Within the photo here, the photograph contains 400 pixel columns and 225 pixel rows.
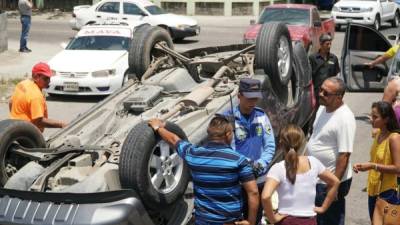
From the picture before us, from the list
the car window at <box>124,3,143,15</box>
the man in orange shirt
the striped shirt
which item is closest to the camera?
the striped shirt

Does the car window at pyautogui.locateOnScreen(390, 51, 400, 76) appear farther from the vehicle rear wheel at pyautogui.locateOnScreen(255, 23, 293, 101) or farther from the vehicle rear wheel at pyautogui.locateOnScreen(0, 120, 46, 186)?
the vehicle rear wheel at pyautogui.locateOnScreen(0, 120, 46, 186)

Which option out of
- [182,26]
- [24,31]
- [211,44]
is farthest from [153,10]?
[24,31]

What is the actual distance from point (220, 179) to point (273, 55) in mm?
3188

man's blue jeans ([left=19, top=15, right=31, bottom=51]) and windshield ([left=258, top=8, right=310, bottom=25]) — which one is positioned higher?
windshield ([left=258, top=8, right=310, bottom=25])

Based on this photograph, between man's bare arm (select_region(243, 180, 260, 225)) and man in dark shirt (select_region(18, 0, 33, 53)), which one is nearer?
man's bare arm (select_region(243, 180, 260, 225))

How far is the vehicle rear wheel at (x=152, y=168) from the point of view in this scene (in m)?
5.12

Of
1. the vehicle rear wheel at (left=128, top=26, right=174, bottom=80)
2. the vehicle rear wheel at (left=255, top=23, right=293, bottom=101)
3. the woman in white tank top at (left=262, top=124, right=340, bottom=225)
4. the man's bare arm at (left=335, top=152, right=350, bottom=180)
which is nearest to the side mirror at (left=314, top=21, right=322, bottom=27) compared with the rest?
the vehicle rear wheel at (left=255, top=23, right=293, bottom=101)

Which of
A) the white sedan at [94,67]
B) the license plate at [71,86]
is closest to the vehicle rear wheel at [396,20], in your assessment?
the white sedan at [94,67]

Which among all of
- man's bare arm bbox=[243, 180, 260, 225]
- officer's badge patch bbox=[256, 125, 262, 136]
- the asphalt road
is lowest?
the asphalt road

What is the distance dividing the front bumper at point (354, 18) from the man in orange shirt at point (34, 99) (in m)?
21.3

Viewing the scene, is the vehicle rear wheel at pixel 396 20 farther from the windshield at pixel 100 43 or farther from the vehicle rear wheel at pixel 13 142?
the vehicle rear wheel at pixel 13 142

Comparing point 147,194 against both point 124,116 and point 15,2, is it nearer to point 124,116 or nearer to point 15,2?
point 124,116

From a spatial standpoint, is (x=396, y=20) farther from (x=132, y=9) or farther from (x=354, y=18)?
(x=132, y=9)

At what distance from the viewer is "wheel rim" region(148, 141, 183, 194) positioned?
17.7ft
